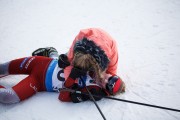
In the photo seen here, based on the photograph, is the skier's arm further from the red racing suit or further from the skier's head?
the skier's head

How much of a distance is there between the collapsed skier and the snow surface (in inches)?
3.6

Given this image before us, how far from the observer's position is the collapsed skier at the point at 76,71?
1254 millimetres

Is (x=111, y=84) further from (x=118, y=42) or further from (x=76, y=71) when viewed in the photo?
(x=118, y=42)

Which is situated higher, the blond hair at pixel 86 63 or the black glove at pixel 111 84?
the blond hair at pixel 86 63

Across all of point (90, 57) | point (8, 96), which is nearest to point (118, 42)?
point (90, 57)

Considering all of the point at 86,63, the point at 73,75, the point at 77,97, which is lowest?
the point at 77,97

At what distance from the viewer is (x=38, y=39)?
96.3 inches

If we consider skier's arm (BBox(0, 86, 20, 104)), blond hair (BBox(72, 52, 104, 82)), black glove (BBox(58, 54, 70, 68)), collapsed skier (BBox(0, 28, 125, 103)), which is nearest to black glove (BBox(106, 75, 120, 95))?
collapsed skier (BBox(0, 28, 125, 103))

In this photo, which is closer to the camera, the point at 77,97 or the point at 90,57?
the point at 90,57

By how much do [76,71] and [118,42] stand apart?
104cm

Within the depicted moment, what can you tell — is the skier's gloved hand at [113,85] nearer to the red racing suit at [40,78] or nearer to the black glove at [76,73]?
the red racing suit at [40,78]

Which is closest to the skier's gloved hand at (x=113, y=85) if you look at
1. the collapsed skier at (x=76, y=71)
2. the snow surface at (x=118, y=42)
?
the collapsed skier at (x=76, y=71)

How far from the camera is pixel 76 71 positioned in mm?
1310

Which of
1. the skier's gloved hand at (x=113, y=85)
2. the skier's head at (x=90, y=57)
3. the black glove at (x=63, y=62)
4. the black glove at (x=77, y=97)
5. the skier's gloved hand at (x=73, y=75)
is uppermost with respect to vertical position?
the skier's head at (x=90, y=57)
